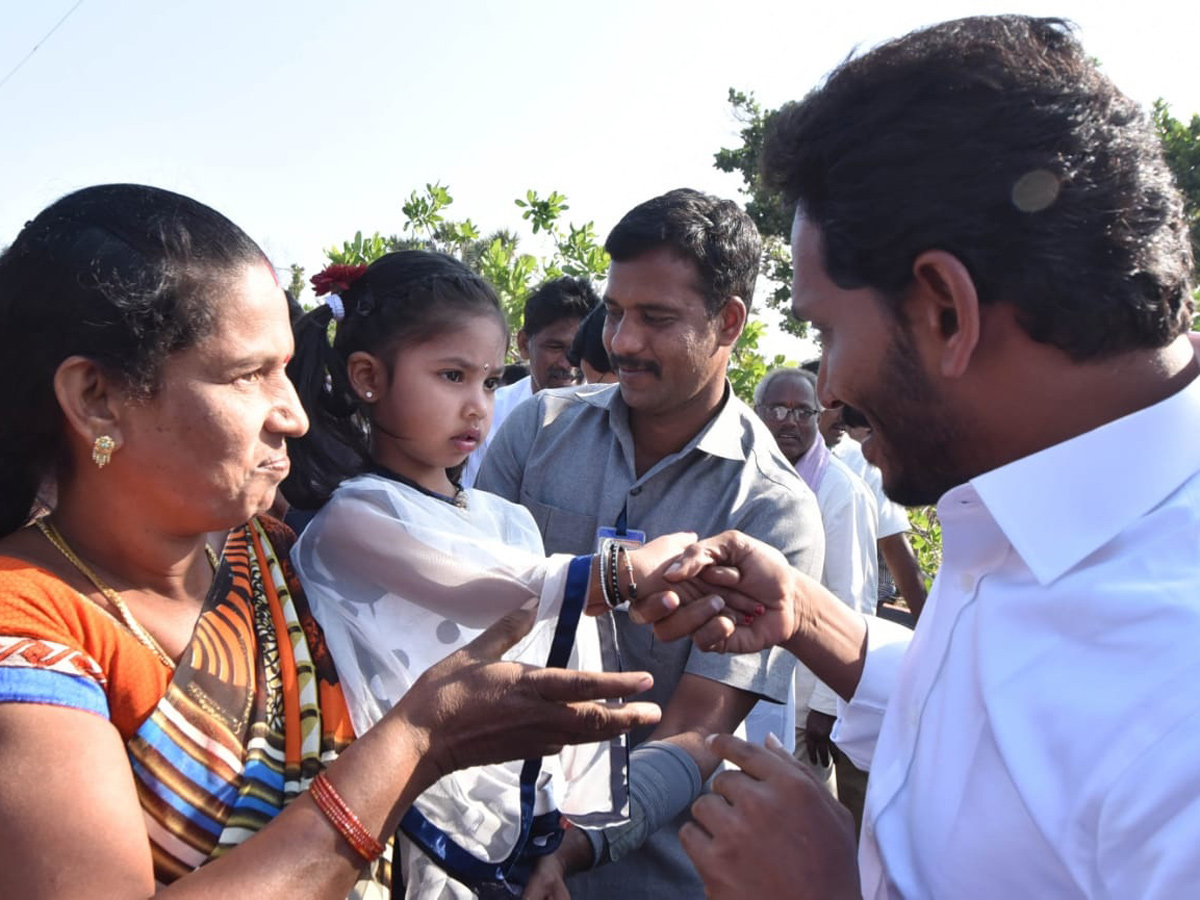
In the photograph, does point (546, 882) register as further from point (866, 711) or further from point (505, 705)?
point (866, 711)

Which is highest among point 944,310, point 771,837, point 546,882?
point 944,310

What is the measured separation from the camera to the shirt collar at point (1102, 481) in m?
1.45

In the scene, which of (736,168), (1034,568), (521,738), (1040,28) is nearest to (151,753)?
(521,738)

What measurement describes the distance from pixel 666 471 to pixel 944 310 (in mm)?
1515

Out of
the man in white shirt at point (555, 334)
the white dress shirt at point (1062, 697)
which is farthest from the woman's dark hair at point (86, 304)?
the man in white shirt at point (555, 334)

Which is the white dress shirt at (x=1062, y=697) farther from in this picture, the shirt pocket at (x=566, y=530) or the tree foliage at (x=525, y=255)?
the tree foliage at (x=525, y=255)

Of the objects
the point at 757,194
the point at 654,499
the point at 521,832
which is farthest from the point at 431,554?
the point at 757,194

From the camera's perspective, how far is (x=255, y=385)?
1874 millimetres

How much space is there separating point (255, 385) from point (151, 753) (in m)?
0.69

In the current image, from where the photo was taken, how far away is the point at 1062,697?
133 centimetres

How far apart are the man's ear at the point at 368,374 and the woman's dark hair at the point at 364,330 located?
0.02 meters

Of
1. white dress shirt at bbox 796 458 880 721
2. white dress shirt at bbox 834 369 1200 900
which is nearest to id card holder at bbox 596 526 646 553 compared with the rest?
white dress shirt at bbox 834 369 1200 900

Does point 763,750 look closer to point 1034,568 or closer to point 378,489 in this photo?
point 1034,568

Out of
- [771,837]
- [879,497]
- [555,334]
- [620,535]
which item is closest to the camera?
[771,837]
